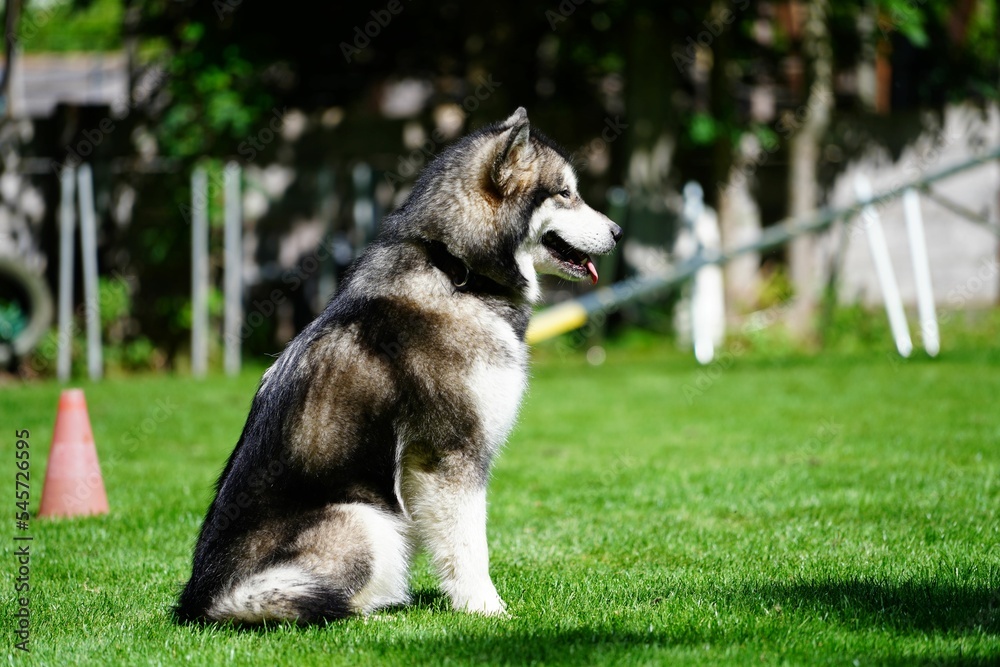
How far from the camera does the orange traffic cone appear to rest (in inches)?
231

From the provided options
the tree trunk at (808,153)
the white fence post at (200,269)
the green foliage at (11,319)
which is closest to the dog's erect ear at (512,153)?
the white fence post at (200,269)

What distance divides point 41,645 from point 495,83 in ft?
33.5

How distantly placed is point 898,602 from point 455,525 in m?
1.62

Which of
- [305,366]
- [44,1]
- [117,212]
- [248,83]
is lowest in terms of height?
[305,366]

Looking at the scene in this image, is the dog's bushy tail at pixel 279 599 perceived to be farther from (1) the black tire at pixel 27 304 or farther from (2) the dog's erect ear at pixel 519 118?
(1) the black tire at pixel 27 304

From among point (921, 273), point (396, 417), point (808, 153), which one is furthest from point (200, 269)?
point (396, 417)

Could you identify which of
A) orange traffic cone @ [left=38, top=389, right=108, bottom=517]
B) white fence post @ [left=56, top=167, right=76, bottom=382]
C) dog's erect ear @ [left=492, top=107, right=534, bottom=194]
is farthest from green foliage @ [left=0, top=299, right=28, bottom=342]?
dog's erect ear @ [left=492, top=107, right=534, bottom=194]

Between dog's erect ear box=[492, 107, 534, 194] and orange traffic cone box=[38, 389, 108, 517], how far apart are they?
9.91 feet

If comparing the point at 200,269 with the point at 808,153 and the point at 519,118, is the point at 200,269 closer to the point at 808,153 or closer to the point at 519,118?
the point at 808,153

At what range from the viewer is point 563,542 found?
17.5 ft

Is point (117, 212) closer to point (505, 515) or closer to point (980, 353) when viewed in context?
point (505, 515)

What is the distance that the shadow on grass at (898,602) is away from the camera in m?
3.69

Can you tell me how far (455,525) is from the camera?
3895mm

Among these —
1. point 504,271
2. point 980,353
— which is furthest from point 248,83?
point 504,271
